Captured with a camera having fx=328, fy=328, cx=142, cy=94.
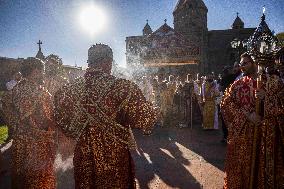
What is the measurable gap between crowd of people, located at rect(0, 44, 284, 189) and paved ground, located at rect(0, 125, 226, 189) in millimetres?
1874

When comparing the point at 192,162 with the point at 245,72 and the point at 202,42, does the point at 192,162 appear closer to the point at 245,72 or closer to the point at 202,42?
the point at 245,72

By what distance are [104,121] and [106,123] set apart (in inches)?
1.1

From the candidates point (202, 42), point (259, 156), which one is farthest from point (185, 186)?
point (202, 42)

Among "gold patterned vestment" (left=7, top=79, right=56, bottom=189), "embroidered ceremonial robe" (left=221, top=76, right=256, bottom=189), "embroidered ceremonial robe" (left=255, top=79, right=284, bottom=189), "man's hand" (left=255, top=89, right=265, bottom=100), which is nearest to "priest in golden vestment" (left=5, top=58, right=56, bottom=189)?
"gold patterned vestment" (left=7, top=79, right=56, bottom=189)

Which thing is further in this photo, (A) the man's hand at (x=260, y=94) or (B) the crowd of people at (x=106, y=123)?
(A) the man's hand at (x=260, y=94)

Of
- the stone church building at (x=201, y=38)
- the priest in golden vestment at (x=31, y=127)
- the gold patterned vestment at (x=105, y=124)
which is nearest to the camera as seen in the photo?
the gold patterned vestment at (x=105, y=124)

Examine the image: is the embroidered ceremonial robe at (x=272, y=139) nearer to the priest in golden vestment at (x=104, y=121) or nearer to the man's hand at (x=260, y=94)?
the man's hand at (x=260, y=94)

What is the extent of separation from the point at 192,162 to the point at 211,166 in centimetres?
52

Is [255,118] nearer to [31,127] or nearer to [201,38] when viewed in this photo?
[31,127]

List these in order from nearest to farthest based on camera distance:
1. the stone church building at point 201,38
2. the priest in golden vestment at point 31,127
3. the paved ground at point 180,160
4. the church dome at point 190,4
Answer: the priest in golden vestment at point 31,127 < the paved ground at point 180,160 < the stone church building at point 201,38 < the church dome at point 190,4

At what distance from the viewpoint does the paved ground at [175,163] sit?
6.32 m

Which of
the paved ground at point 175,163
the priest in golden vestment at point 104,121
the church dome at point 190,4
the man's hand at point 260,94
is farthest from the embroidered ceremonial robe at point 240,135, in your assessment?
the church dome at point 190,4

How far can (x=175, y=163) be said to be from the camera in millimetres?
7766

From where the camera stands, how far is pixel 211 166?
7480 millimetres
